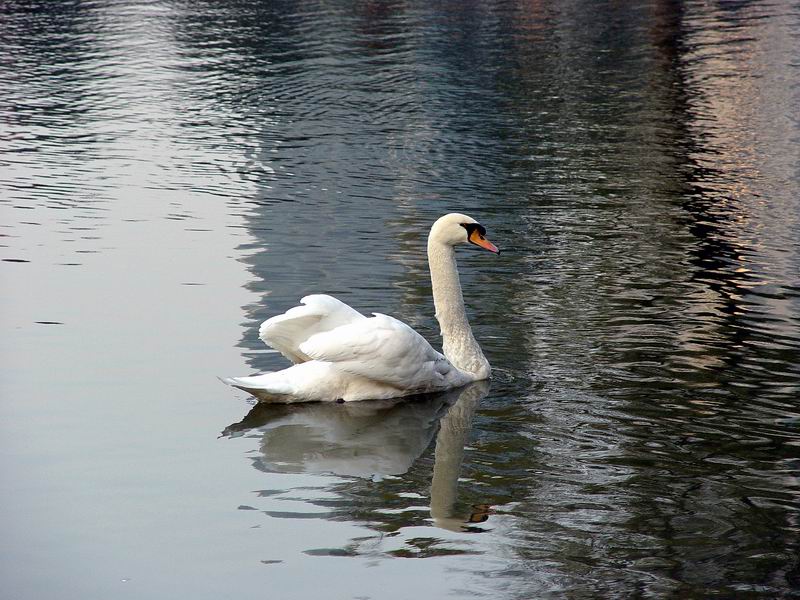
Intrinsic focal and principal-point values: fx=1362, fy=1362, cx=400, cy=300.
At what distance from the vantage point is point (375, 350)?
8.19 meters

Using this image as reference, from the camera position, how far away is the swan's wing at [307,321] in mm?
8273

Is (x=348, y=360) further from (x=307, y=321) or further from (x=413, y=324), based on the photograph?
(x=413, y=324)

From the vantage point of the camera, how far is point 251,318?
9.97 m

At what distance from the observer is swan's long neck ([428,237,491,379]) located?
892 cm

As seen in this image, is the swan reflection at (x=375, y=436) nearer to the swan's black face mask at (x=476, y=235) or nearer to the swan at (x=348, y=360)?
the swan at (x=348, y=360)

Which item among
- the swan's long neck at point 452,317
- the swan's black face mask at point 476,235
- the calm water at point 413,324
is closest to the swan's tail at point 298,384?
the calm water at point 413,324

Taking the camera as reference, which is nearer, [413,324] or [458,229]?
[458,229]

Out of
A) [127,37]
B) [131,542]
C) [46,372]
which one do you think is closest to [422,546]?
[131,542]

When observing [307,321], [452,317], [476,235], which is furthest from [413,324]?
[307,321]

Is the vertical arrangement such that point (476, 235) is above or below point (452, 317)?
above

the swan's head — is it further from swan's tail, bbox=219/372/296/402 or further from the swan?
swan's tail, bbox=219/372/296/402

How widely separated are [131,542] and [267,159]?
1077cm

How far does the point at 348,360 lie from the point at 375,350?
177 mm

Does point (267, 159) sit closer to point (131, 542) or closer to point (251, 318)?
point (251, 318)
